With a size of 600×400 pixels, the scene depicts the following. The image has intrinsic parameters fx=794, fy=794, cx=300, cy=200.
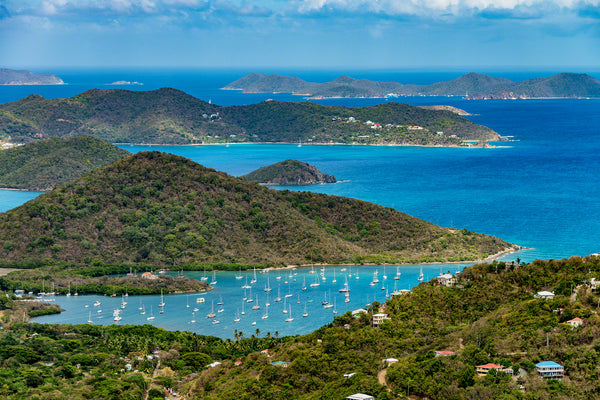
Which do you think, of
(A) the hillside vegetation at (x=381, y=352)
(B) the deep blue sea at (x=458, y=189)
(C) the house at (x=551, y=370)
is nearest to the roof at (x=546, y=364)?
(C) the house at (x=551, y=370)

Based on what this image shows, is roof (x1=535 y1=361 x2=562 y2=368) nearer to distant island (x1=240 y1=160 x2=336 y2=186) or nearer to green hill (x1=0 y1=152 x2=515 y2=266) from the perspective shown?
green hill (x1=0 y1=152 x2=515 y2=266)

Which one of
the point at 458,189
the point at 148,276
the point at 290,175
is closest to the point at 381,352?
the point at 148,276

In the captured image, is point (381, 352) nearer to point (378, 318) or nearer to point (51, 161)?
point (378, 318)

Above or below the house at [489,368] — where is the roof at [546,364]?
above

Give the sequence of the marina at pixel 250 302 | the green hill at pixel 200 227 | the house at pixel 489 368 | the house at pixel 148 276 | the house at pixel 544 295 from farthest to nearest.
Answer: the green hill at pixel 200 227 → the house at pixel 148 276 → the marina at pixel 250 302 → the house at pixel 544 295 → the house at pixel 489 368

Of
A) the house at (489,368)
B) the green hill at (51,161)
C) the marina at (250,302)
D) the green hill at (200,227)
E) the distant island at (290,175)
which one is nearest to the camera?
the house at (489,368)

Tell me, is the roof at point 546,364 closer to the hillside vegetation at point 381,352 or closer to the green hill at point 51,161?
Result: the hillside vegetation at point 381,352

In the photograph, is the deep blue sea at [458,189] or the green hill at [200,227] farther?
the green hill at [200,227]

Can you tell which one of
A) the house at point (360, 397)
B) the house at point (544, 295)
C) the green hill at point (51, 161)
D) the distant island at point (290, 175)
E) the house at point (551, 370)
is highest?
the green hill at point (51, 161)
